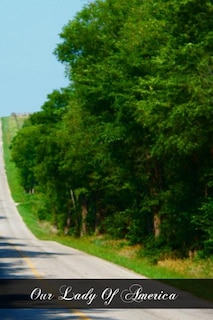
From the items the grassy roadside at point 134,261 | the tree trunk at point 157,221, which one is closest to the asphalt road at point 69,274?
the grassy roadside at point 134,261

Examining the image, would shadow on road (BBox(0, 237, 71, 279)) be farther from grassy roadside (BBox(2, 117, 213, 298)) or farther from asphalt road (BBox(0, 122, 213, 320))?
grassy roadside (BBox(2, 117, 213, 298))

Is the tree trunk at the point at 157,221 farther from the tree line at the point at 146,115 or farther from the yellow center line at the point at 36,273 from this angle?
the yellow center line at the point at 36,273

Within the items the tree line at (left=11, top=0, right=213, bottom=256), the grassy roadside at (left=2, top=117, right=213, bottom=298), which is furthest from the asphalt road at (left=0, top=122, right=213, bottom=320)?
the tree line at (left=11, top=0, right=213, bottom=256)

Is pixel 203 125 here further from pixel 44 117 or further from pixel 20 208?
pixel 20 208

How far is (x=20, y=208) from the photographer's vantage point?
348ft

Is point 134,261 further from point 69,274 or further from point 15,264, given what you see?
point 69,274

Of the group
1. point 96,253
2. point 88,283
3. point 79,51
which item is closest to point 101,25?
point 79,51

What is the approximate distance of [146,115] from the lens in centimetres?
3109

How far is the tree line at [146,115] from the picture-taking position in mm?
28281

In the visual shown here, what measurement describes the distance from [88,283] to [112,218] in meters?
34.6

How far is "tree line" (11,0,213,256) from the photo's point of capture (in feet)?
92.8

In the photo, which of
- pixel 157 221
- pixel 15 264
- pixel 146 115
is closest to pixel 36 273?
pixel 15 264

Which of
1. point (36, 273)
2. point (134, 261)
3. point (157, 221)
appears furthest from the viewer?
point (157, 221)

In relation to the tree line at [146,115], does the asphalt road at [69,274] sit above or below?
below
